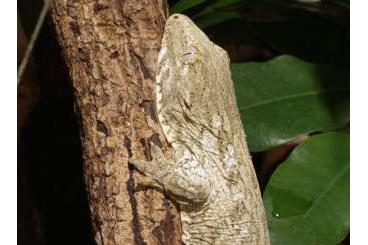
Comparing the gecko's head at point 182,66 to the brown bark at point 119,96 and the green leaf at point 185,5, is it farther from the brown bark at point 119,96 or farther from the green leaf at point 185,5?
the green leaf at point 185,5

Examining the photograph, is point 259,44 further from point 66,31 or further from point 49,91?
point 66,31

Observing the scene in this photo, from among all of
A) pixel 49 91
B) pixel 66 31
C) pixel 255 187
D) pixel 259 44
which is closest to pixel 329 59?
Answer: pixel 259 44

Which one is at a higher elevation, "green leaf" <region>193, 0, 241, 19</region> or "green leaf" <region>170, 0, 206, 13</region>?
"green leaf" <region>193, 0, 241, 19</region>

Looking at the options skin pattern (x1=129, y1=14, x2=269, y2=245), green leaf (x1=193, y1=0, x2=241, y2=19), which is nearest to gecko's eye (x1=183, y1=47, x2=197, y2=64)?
skin pattern (x1=129, y1=14, x2=269, y2=245)

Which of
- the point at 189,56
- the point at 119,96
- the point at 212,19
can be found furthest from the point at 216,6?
the point at 119,96

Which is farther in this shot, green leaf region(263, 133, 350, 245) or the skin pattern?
green leaf region(263, 133, 350, 245)

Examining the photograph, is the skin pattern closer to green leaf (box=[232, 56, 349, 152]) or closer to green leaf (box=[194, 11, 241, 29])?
green leaf (box=[232, 56, 349, 152])

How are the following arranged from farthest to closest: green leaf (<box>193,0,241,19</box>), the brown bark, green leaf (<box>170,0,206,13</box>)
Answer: green leaf (<box>193,0,241,19</box>)
green leaf (<box>170,0,206,13</box>)
the brown bark
